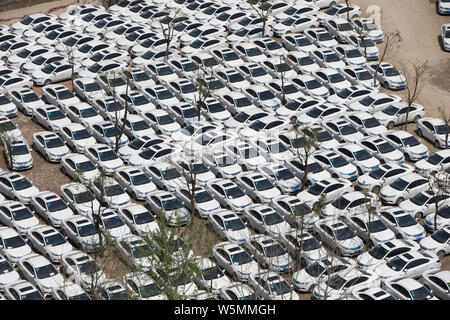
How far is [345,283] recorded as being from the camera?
3559 cm

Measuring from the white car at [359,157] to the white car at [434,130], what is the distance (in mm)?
5519

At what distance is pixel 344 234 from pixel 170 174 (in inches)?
443

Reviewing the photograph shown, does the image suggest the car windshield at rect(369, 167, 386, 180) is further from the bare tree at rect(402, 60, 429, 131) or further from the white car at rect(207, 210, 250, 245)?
the bare tree at rect(402, 60, 429, 131)

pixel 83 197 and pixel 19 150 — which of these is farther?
pixel 19 150

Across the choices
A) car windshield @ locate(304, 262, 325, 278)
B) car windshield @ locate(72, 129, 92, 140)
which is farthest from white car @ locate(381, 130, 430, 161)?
car windshield @ locate(72, 129, 92, 140)

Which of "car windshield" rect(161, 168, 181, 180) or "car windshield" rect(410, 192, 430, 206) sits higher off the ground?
"car windshield" rect(410, 192, 430, 206)

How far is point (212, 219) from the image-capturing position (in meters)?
40.6

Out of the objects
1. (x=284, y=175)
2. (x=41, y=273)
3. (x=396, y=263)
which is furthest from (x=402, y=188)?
(x=41, y=273)

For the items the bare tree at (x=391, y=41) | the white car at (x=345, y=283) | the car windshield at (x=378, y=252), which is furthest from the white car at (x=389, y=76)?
the white car at (x=345, y=283)

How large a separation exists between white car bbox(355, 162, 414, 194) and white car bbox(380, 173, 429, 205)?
19.1 inches

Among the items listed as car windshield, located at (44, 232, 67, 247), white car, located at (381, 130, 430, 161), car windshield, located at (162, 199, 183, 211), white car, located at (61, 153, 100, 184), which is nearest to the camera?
car windshield, located at (44, 232, 67, 247)

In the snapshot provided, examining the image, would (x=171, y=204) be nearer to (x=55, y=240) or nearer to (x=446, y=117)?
(x=55, y=240)

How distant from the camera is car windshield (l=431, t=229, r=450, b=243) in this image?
39219mm

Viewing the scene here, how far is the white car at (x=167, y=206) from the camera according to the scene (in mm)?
41062
